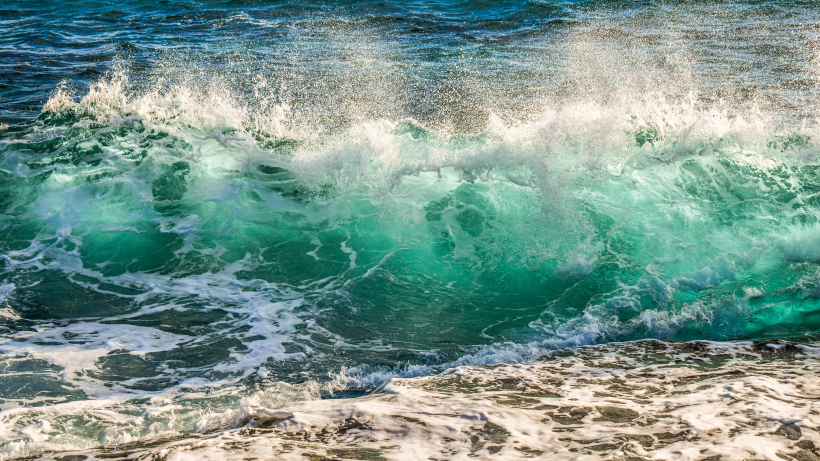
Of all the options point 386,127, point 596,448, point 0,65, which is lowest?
point 596,448

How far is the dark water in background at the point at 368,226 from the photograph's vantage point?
481 cm

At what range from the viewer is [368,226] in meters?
7.14

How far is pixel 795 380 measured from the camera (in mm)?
3775

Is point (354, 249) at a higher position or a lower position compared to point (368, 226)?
lower

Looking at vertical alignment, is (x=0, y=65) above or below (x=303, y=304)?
above

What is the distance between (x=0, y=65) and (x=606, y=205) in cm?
1343

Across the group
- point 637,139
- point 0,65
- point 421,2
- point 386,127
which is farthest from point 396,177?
point 421,2

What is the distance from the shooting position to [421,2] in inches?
726

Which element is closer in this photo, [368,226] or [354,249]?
[354,249]

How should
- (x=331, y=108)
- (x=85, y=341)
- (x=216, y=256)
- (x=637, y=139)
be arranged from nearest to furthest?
(x=85, y=341), (x=216, y=256), (x=637, y=139), (x=331, y=108)

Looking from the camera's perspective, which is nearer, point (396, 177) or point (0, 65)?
point (396, 177)

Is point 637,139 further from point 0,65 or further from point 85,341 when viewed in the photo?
point 0,65

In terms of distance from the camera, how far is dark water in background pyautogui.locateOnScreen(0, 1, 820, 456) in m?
4.81

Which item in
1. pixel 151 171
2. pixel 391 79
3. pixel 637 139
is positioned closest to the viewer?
pixel 637 139
